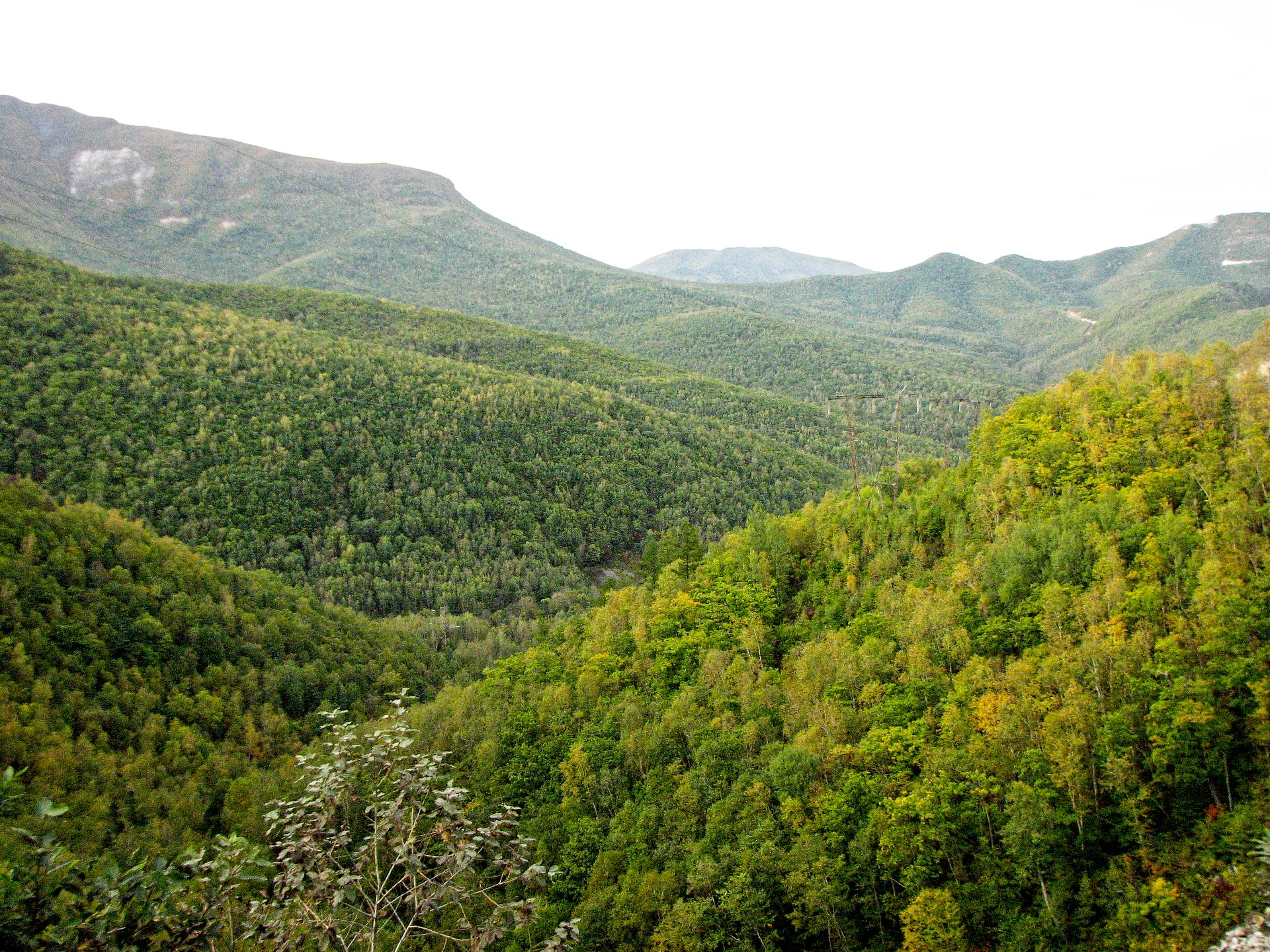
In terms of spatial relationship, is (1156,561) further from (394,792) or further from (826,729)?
(394,792)

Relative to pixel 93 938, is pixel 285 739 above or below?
below

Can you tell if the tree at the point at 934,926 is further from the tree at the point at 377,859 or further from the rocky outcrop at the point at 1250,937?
the tree at the point at 377,859

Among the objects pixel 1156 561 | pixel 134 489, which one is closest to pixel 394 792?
pixel 1156 561

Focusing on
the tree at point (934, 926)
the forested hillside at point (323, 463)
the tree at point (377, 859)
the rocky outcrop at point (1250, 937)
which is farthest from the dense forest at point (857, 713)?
the forested hillside at point (323, 463)

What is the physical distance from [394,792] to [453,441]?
17399 centimetres

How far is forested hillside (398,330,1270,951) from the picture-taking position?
3309 cm

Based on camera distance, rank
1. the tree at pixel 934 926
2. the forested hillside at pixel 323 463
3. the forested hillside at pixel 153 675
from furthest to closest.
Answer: the forested hillside at pixel 323 463
the forested hillside at pixel 153 675
the tree at pixel 934 926

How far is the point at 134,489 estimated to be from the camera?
141 meters

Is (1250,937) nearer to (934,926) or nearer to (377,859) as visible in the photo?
(934,926)

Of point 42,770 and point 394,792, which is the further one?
point 42,770

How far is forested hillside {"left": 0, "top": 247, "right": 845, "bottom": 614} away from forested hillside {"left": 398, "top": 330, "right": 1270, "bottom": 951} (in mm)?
91291

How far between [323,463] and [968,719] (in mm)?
156036

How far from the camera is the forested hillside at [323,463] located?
144875 millimetres

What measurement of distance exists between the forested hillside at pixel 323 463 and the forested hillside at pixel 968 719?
9129 centimetres
